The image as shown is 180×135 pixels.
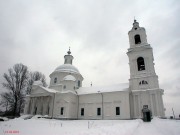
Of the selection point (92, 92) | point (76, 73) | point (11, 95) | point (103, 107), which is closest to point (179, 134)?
point (103, 107)

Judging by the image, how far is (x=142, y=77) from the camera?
2498 cm

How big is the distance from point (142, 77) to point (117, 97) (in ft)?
19.3

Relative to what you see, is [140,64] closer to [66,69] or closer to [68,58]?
[66,69]

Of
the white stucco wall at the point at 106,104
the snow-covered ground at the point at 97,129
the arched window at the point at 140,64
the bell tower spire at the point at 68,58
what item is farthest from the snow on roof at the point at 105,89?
the snow-covered ground at the point at 97,129

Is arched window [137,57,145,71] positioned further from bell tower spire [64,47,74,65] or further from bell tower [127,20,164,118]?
bell tower spire [64,47,74,65]

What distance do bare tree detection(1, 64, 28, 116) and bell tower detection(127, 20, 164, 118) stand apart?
25296 mm

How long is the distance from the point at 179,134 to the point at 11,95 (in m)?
32.5

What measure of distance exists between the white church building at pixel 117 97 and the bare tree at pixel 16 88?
366cm

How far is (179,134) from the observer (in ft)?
33.1

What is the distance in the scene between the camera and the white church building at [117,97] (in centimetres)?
2372

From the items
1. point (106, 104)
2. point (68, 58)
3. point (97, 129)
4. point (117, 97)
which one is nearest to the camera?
point (97, 129)

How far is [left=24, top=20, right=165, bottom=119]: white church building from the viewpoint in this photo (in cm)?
2372

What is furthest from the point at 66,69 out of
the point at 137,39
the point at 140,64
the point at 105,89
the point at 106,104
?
the point at 137,39

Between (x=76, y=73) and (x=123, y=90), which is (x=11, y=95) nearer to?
(x=76, y=73)
